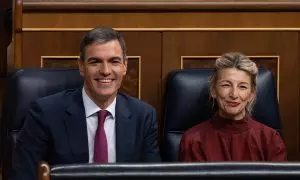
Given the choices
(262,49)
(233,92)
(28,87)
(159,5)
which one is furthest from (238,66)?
(28,87)

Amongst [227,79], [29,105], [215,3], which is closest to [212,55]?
[215,3]

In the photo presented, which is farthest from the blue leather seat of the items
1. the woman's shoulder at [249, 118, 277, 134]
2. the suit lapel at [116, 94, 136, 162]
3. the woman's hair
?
the woman's shoulder at [249, 118, 277, 134]

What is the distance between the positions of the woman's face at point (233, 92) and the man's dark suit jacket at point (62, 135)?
0.31 m

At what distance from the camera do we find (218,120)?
211 cm

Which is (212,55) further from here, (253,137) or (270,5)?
(253,137)

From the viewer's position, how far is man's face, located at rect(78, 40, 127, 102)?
1.81 m

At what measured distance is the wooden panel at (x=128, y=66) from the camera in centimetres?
247

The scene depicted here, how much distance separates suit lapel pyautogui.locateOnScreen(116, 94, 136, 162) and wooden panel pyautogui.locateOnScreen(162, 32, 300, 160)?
0.62m

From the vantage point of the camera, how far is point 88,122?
188 cm

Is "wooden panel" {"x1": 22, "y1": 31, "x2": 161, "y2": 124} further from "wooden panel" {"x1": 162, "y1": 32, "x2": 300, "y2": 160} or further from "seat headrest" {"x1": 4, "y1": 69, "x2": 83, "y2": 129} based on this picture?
"seat headrest" {"x1": 4, "y1": 69, "x2": 83, "y2": 129}

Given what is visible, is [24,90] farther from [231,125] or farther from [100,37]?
[231,125]

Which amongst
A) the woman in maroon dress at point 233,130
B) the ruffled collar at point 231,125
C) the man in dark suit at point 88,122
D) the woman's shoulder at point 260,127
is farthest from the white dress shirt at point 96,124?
the woman's shoulder at point 260,127

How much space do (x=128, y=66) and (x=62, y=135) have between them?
2.31 feet

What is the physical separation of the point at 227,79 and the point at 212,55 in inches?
17.6
